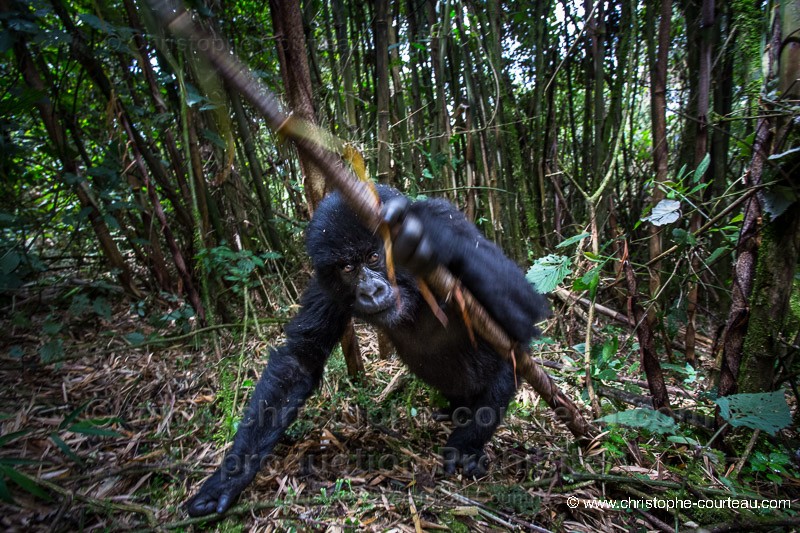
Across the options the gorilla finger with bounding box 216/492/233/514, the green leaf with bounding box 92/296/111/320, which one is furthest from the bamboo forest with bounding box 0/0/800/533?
the green leaf with bounding box 92/296/111/320

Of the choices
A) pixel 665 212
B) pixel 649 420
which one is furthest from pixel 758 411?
pixel 665 212

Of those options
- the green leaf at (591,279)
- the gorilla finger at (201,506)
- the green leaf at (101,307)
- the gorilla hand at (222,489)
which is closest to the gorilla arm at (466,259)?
the green leaf at (591,279)

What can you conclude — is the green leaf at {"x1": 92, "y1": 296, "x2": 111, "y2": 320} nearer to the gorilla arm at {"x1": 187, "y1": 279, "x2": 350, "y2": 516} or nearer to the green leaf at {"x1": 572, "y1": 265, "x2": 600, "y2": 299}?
the gorilla arm at {"x1": 187, "y1": 279, "x2": 350, "y2": 516}

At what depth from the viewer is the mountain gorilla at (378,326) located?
2246 millimetres

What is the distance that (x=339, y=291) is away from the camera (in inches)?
104

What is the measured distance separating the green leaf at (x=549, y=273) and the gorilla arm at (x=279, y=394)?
1.28m

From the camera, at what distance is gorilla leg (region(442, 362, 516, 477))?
2.58 metres

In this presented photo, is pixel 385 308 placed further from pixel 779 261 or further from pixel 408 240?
pixel 779 261

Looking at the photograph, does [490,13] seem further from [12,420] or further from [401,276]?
[12,420]

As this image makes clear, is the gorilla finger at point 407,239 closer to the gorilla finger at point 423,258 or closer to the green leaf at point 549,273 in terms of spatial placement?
the gorilla finger at point 423,258

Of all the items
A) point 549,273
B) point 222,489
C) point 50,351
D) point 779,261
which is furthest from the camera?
point 50,351

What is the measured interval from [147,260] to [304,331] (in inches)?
98.8

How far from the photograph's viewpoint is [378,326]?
2672 mm

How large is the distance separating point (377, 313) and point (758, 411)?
6.52 feet
